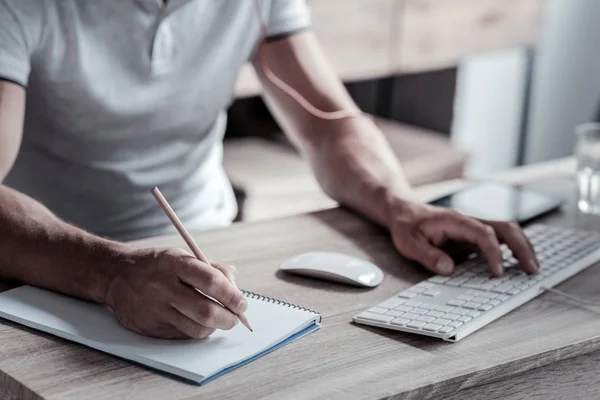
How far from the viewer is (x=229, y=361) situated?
930 mm

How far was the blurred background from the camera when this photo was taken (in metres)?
2.69

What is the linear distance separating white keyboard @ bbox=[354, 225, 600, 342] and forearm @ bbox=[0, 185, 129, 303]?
0.99 feet

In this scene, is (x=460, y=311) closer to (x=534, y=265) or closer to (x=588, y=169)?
(x=534, y=265)

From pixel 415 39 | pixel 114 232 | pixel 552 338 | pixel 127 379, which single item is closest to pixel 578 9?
pixel 415 39

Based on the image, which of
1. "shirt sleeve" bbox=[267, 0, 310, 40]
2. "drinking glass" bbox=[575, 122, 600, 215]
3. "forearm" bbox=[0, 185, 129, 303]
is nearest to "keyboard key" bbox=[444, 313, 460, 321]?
"forearm" bbox=[0, 185, 129, 303]

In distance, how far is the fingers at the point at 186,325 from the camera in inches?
→ 37.9

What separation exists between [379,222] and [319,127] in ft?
0.98

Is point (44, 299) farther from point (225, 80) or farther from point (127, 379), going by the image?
point (225, 80)

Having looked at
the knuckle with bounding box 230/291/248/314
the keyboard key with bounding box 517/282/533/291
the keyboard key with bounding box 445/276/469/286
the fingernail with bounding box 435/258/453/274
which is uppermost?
the knuckle with bounding box 230/291/248/314

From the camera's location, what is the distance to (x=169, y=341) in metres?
0.98

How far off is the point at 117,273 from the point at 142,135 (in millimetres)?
559

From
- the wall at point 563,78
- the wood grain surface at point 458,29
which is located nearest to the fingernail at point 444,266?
the wood grain surface at point 458,29

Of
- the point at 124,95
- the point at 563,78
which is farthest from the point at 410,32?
the point at 124,95

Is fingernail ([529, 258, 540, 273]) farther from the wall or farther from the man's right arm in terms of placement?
the wall
